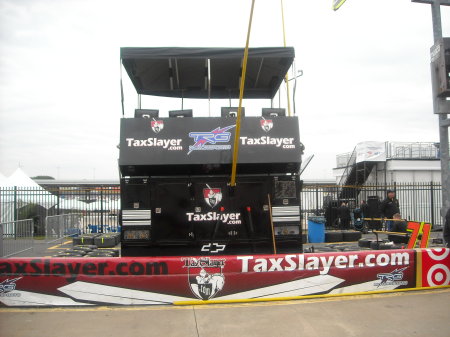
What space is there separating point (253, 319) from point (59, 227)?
9.88 metres

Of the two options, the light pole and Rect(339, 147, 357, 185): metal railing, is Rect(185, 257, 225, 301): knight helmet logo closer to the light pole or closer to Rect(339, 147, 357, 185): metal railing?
the light pole

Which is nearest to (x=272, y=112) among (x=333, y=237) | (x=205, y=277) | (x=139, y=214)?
(x=139, y=214)

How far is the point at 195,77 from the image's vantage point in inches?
321

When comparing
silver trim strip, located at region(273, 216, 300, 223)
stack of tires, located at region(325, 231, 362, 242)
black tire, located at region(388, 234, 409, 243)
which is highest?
silver trim strip, located at region(273, 216, 300, 223)

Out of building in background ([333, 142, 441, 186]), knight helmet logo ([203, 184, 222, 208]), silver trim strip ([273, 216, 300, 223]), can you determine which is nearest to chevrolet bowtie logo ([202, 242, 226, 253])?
knight helmet logo ([203, 184, 222, 208])

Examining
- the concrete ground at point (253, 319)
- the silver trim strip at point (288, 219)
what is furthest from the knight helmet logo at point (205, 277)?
the silver trim strip at point (288, 219)

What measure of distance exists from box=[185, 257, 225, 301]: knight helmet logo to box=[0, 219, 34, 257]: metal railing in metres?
5.25

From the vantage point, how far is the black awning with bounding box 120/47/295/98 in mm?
6664

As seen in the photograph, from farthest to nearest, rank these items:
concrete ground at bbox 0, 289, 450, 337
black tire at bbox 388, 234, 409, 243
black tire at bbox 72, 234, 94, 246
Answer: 1. black tire at bbox 72, 234, 94, 246
2. black tire at bbox 388, 234, 409, 243
3. concrete ground at bbox 0, 289, 450, 337

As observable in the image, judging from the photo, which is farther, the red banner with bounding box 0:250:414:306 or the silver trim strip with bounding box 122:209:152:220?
the silver trim strip with bounding box 122:209:152:220

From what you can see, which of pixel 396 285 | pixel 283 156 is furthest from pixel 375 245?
pixel 283 156

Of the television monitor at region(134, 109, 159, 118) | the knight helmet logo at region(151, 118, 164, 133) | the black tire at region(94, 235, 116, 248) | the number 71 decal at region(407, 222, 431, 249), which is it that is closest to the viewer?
the knight helmet logo at region(151, 118, 164, 133)

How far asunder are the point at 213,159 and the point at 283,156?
109cm

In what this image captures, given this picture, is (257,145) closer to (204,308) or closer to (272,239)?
(272,239)
